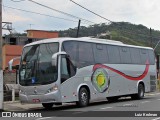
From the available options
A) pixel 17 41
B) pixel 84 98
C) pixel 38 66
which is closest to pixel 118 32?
pixel 17 41

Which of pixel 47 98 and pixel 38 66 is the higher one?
pixel 38 66

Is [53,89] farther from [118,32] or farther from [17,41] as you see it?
[17,41]

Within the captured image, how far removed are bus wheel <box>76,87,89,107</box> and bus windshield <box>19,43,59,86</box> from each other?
2.13m

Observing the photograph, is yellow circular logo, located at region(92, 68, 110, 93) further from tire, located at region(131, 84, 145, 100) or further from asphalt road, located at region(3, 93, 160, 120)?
tire, located at region(131, 84, 145, 100)

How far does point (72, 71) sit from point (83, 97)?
1590 millimetres

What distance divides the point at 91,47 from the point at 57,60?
137 inches

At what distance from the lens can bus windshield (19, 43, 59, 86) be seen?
18609 millimetres

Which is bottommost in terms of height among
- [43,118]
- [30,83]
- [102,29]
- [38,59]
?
[43,118]

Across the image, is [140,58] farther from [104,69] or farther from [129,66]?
[104,69]

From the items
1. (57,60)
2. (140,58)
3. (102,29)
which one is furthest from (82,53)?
(102,29)

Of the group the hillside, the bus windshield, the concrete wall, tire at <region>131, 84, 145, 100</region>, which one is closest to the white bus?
the bus windshield

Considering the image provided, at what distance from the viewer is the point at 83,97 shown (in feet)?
66.1

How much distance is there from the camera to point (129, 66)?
2539 cm

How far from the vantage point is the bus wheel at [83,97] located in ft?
65.3
